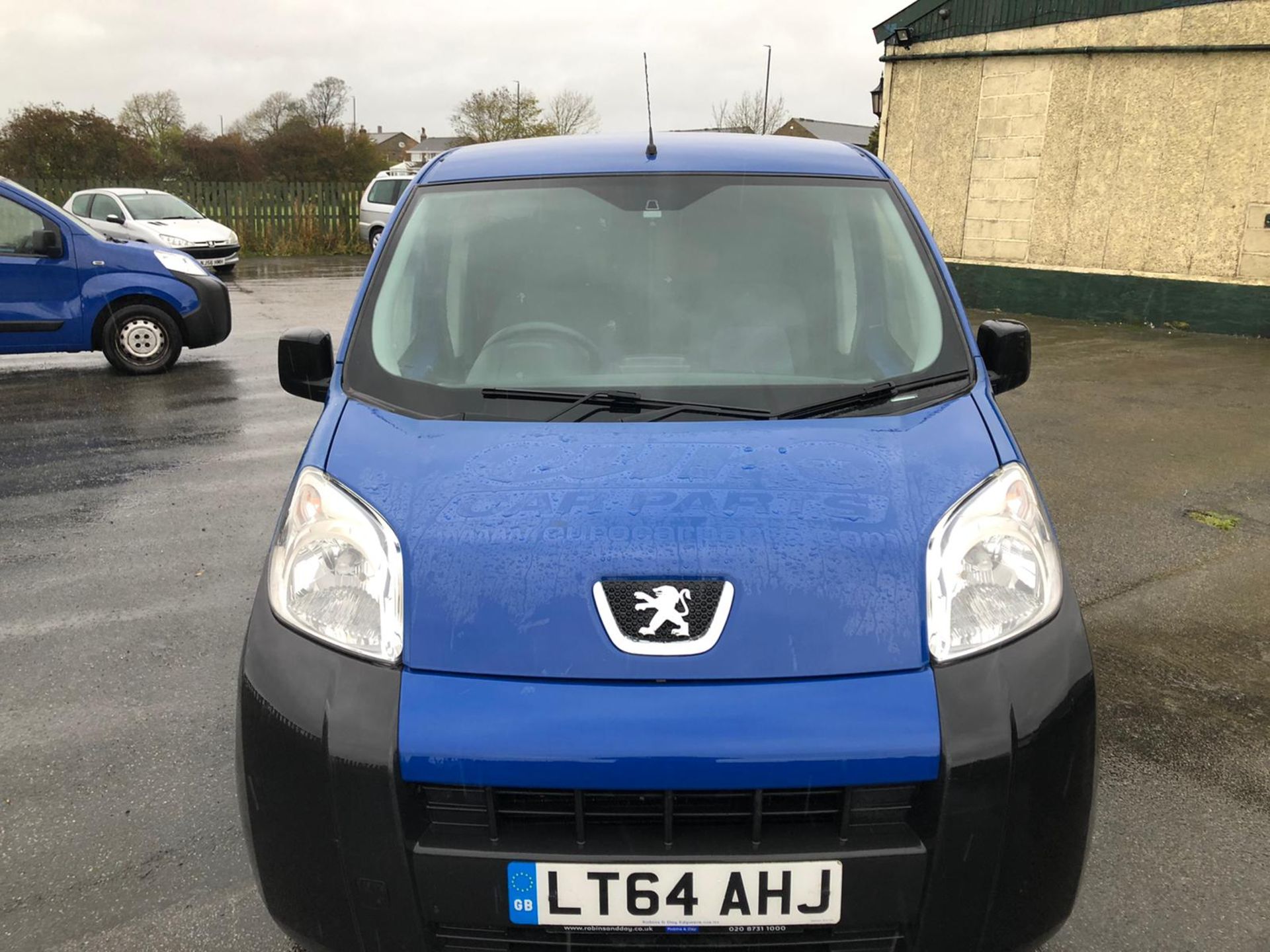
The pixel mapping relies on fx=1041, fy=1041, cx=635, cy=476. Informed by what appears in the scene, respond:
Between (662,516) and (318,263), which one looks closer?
(662,516)

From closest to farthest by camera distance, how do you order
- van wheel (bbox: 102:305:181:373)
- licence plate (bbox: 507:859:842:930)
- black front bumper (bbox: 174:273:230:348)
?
1. licence plate (bbox: 507:859:842:930)
2. van wheel (bbox: 102:305:181:373)
3. black front bumper (bbox: 174:273:230:348)

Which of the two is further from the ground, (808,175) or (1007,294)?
(808,175)

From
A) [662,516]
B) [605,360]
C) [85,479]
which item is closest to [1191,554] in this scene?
[605,360]

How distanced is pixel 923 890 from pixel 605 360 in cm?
147

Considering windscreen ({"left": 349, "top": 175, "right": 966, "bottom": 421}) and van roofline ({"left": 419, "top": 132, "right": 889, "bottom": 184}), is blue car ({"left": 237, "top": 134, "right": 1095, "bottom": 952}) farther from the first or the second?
van roofline ({"left": 419, "top": 132, "right": 889, "bottom": 184})

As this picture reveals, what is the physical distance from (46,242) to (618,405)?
27.3 ft

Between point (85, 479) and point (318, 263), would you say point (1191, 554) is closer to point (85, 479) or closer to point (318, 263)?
point (85, 479)

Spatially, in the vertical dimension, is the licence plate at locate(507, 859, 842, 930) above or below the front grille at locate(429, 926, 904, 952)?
above

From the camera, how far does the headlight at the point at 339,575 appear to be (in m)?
1.91

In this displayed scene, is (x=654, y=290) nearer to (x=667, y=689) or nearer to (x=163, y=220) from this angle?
(x=667, y=689)

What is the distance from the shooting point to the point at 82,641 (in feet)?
13.0

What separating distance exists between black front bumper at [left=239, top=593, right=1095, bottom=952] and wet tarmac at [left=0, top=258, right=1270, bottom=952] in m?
0.64

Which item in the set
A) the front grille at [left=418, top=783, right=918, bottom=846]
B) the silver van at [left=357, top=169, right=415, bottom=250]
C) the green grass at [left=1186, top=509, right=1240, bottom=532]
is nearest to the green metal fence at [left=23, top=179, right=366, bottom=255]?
the silver van at [left=357, top=169, right=415, bottom=250]

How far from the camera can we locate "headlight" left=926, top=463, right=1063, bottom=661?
1892 millimetres
